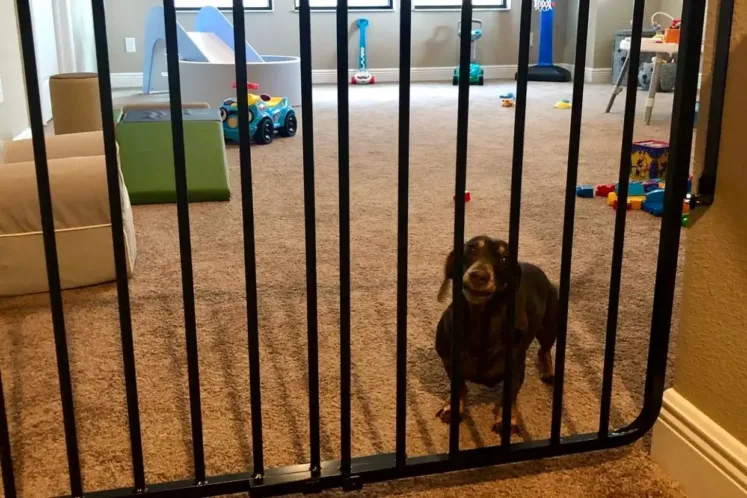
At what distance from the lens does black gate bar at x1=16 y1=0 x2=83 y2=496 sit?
0.86 meters

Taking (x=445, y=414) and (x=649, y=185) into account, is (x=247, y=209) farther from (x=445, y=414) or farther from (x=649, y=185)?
(x=649, y=185)

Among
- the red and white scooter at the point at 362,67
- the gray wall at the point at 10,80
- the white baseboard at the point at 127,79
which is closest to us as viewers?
the gray wall at the point at 10,80

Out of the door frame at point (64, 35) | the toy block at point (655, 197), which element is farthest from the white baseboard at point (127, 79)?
the toy block at point (655, 197)

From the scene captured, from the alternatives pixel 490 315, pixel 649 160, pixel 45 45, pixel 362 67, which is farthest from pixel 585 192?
pixel 362 67

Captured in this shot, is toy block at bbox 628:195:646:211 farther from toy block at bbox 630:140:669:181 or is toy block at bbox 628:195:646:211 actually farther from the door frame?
the door frame

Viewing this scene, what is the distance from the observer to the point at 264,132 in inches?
151

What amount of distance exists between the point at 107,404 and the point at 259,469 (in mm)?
412

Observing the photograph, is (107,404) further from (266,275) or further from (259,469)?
(266,275)

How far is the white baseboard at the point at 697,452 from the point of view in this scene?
39.6 inches

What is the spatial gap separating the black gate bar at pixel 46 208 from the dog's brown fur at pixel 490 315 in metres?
0.54

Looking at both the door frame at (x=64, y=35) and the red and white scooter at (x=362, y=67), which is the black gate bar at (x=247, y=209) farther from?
the red and white scooter at (x=362, y=67)

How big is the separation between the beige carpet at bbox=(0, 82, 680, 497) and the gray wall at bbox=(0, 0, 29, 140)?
121 cm

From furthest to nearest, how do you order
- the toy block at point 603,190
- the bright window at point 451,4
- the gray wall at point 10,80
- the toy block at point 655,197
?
the bright window at point 451,4, the gray wall at point 10,80, the toy block at point 603,190, the toy block at point 655,197

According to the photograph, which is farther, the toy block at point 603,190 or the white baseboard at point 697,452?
the toy block at point 603,190
